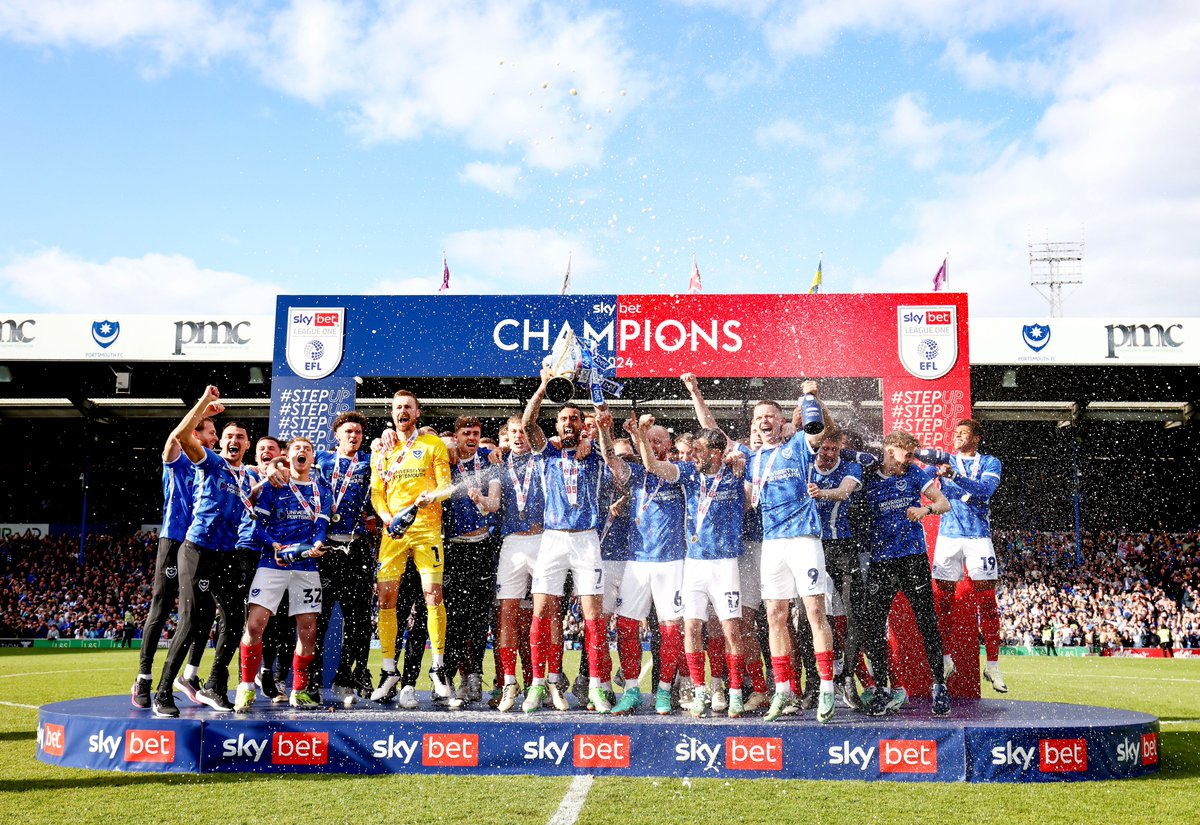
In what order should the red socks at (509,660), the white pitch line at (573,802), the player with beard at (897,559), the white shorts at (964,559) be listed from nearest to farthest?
the white pitch line at (573,802)
the red socks at (509,660)
the player with beard at (897,559)
the white shorts at (964,559)

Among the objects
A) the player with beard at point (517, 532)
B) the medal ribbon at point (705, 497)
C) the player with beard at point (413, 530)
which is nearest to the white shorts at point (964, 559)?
the medal ribbon at point (705, 497)

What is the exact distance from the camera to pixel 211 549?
20.7ft

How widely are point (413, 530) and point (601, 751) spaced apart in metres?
2.02

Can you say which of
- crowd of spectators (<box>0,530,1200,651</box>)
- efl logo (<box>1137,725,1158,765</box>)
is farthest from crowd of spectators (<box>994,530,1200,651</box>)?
efl logo (<box>1137,725,1158,765</box>)

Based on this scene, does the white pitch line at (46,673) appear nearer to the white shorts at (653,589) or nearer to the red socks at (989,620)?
the white shorts at (653,589)

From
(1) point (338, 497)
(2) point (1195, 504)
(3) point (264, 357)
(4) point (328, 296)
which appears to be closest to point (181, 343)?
(3) point (264, 357)

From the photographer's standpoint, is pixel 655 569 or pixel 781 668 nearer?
pixel 781 668

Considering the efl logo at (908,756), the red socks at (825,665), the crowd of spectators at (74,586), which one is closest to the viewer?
the efl logo at (908,756)

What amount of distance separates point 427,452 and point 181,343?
16668 millimetres

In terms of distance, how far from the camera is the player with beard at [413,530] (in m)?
6.73

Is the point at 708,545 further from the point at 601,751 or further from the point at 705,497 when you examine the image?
the point at 601,751

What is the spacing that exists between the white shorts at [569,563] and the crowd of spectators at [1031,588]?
42.2ft

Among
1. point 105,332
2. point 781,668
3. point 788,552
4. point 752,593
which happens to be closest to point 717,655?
point 752,593

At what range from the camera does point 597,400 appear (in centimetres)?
608
